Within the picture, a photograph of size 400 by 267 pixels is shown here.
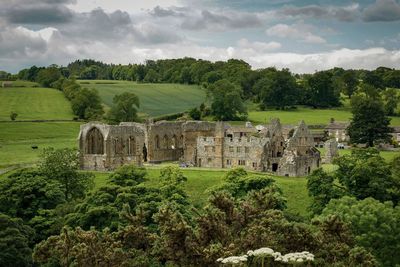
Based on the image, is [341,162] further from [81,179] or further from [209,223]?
[209,223]

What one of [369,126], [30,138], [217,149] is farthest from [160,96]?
[217,149]

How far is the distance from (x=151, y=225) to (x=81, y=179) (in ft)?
66.1

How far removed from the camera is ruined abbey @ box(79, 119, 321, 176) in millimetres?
81750

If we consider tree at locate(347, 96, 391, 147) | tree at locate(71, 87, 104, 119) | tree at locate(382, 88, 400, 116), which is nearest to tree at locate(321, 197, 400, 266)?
tree at locate(347, 96, 391, 147)

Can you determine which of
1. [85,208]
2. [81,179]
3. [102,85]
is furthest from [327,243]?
[102,85]

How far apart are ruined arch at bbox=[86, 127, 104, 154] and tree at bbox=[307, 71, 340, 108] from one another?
246 feet

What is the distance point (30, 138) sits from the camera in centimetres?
10738

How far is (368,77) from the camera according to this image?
548 ft

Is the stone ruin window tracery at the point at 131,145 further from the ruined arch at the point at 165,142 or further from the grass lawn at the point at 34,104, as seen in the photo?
the grass lawn at the point at 34,104

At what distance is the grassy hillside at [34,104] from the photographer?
129 meters

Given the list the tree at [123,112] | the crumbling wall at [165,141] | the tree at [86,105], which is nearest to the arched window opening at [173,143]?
the crumbling wall at [165,141]

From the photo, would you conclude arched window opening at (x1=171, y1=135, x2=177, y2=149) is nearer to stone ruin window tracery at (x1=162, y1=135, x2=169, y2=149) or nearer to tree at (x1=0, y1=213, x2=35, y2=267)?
stone ruin window tracery at (x1=162, y1=135, x2=169, y2=149)

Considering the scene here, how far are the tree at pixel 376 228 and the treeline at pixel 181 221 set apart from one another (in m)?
0.07

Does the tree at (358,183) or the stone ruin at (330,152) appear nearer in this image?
the tree at (358,183)
